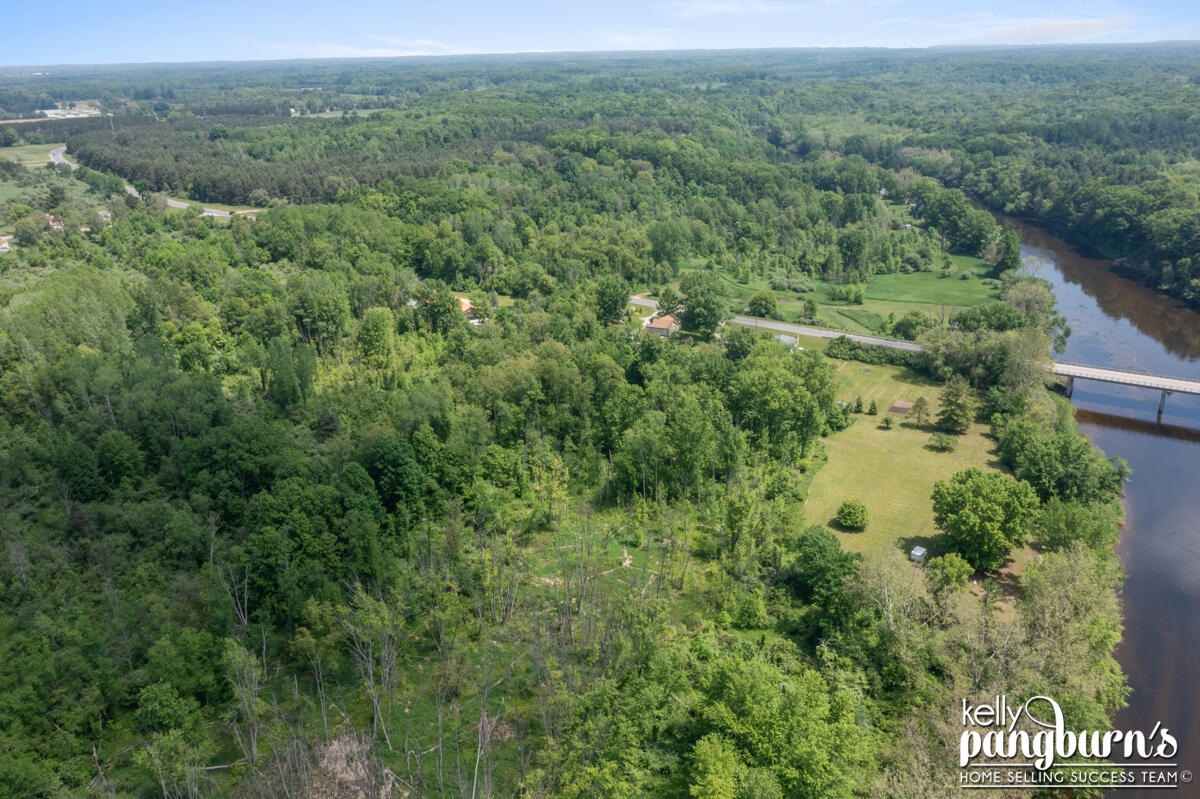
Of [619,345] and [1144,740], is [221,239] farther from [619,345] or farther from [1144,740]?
[1144,740]

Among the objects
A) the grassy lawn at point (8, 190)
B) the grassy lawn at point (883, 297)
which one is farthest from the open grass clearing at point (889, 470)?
the grassy lawn at point (8, 190)

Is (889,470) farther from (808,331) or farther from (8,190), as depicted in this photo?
(8,190)

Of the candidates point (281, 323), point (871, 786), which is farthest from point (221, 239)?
point (871, 786)

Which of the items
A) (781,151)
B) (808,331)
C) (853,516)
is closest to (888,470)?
(853,516)

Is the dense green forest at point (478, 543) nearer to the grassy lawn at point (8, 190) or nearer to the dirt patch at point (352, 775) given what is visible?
the dirt patch at point (352, 775)

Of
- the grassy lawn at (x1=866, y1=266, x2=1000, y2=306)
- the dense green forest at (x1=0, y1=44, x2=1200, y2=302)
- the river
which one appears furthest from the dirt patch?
the dense green forest at (x1=0, y1=44, x2=1200, y2=302)

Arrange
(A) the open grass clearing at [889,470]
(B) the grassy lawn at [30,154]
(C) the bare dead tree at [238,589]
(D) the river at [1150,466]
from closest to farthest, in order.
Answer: (C) the bare dead tree at [238,589], (D) the river at [1150,466], (A) the open grass clearing at [889,470], (B) the grassy lawn at [30,154]
